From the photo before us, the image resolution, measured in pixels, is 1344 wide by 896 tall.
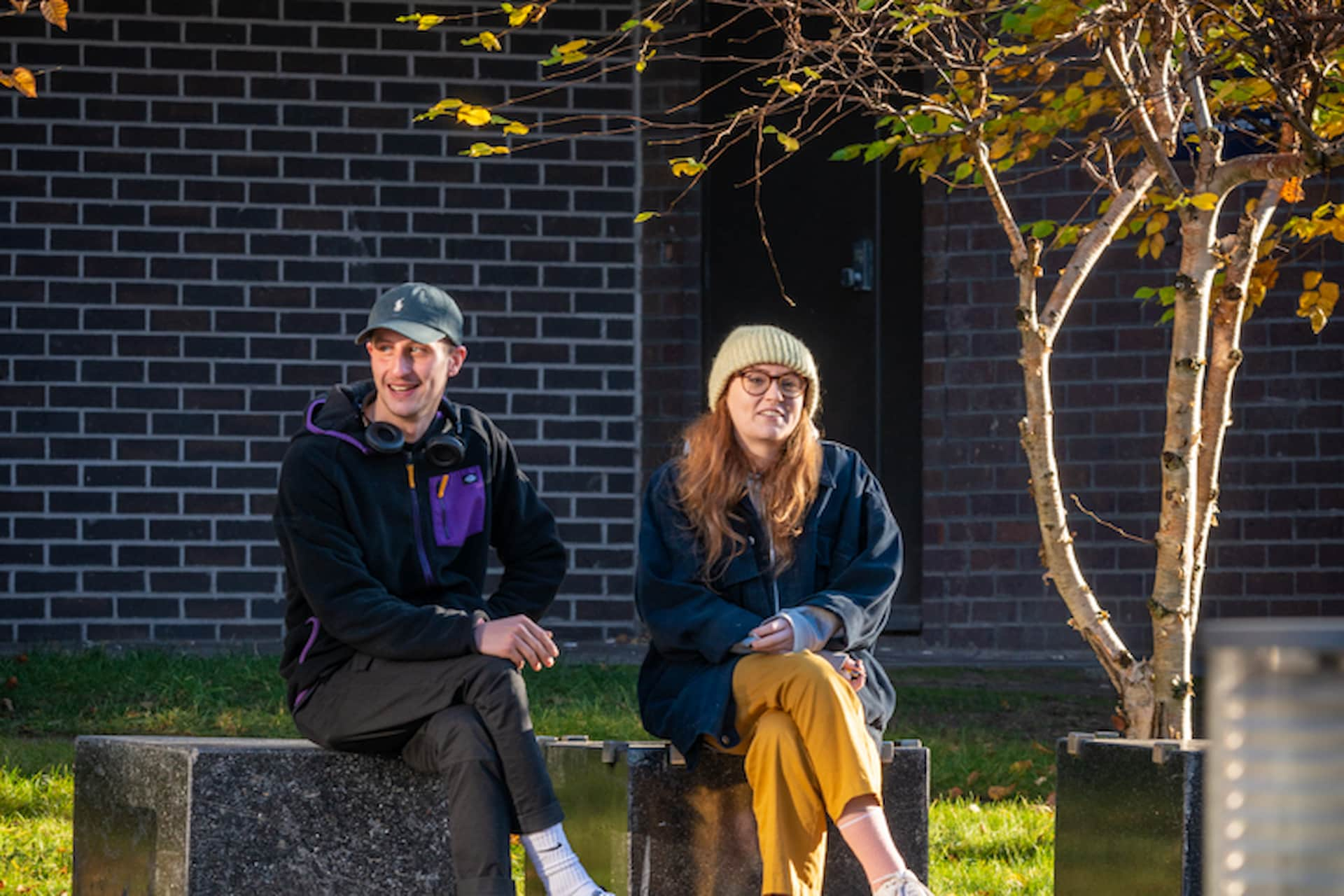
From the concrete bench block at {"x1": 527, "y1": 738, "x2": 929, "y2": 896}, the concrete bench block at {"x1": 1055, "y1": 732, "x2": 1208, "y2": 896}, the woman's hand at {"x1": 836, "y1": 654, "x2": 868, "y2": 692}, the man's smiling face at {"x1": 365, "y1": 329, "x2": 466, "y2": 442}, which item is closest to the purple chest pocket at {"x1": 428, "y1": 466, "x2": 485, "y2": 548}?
the man's smiling face at {"x1": 365, "y1": 329, "x2": 466, "y2": 442}

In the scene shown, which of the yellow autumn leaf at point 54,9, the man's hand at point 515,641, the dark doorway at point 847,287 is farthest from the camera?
the dark doorway at point 847,287

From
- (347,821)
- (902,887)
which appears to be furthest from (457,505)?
(902,887)

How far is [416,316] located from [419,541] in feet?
1.72

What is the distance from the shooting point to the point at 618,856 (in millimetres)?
4074

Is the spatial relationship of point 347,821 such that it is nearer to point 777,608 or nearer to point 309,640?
point 309,640

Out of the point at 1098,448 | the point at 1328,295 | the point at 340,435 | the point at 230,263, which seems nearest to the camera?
the point at 340,435

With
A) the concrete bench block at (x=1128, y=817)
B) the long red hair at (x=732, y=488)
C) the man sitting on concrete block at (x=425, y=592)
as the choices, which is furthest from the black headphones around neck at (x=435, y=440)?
the concrete bench block at (x=1128, y=817)

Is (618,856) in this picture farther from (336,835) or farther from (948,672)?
(948,672)

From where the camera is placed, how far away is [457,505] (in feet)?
13.3

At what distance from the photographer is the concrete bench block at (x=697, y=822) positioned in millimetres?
4016

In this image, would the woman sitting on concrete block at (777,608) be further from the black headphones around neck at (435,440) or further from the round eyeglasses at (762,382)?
the black headphones around neck at (435,440)

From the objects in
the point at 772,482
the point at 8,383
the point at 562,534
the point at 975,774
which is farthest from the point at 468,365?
the point at 772,482

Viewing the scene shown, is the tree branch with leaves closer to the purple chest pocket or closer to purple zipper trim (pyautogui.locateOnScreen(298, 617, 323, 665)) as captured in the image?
the purple chest pocket

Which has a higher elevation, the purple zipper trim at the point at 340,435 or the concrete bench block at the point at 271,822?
the purple zipper trim at the point at 340,435
